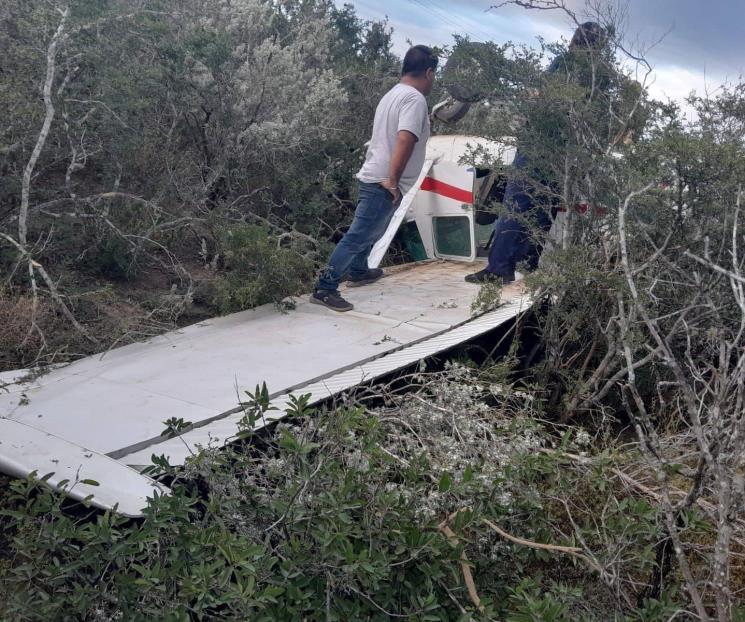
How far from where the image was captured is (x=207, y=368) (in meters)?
3.92

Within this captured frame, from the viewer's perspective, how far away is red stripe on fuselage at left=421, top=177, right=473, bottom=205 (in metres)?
6.61

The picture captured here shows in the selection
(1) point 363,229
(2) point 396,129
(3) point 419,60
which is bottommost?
(1) point 363,229

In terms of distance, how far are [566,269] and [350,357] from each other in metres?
1.36

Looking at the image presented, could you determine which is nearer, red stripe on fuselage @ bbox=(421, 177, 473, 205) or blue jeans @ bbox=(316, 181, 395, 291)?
blue jeans @ bbox=(316, 181, 395, 291)

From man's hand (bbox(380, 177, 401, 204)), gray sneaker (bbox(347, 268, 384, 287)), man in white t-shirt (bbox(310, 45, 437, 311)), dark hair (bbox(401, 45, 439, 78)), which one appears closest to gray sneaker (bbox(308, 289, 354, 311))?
man in white t-shirt (bbox(310, 45, 437, 311))

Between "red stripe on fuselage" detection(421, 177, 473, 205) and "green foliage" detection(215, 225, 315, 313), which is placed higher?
"red stripe on fuselage" detection(421, 177, 473, 205)

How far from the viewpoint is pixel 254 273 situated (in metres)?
5.01

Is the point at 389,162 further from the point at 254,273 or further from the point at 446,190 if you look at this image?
the point at 446,190

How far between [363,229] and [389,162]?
487 millimetres

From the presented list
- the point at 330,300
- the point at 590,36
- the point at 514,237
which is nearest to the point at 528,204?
the point at 514,237

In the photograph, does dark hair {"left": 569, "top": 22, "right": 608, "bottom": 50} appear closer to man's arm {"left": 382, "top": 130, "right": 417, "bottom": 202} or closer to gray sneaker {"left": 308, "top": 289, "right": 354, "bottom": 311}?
man's arm {"left": 382, "top": 130, "right": 417, "bottom": 202}

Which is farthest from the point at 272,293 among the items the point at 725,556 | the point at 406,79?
the point at 725,556

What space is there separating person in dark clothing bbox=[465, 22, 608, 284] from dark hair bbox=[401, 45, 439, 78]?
84 centimetres

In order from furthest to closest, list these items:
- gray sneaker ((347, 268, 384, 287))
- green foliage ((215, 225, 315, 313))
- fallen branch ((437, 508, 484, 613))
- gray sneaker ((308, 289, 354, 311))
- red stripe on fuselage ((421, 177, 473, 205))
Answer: red stripe on fuselage ((421, 177, 473, 205))
gray sneaker ((347, 268, 384, 287))
gray sneaker ((308, 289, 354, 311))
green foliage ((215, 225, 315, 313))
fallen branch ((437, 508, 484, 613))
